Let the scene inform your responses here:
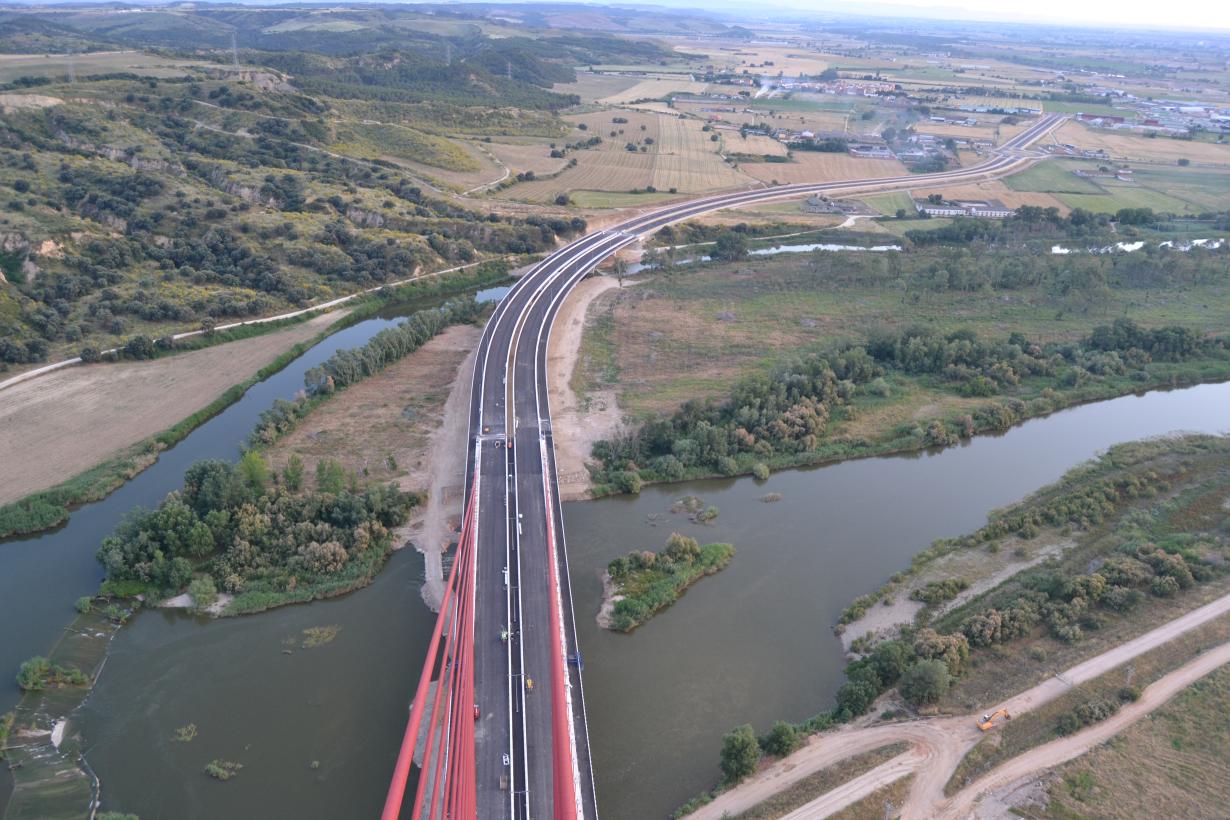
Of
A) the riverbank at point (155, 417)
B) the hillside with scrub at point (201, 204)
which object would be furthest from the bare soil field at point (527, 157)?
the riverbank at point (155, 417)

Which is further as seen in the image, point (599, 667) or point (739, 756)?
point (599, 667)

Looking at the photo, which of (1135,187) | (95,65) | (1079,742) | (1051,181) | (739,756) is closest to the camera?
(739,756)

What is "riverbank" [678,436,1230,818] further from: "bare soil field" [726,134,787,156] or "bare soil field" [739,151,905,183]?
"bare soil field" [726,134,787,156]

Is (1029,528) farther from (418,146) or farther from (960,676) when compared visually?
(418,146)

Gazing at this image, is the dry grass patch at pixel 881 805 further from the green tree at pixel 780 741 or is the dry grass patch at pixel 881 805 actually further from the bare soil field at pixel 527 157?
the bare soil field at pixel 527 157

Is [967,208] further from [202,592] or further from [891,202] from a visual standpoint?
[202,592]

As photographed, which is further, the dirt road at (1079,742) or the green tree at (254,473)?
the green tree at (254,473)

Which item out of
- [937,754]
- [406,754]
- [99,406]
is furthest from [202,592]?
[937,754]

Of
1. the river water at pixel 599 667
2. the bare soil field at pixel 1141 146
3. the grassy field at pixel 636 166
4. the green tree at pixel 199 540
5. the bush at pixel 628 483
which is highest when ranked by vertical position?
Answer: the bare soil field at pixel 1141 146
